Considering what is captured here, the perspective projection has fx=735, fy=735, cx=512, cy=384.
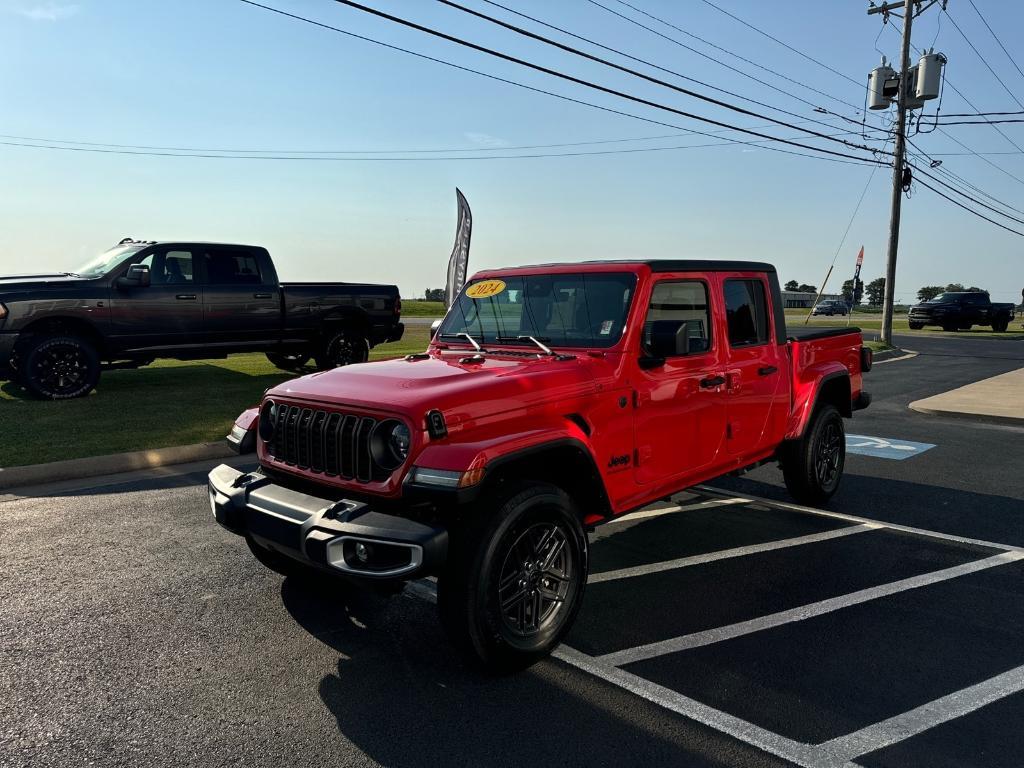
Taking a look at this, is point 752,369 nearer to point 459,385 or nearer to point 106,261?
point 459,385

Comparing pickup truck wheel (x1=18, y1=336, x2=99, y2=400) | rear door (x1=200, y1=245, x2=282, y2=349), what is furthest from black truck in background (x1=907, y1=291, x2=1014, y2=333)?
pickup truck wheel (x1=18, y1=336, x2=99, y2=400)

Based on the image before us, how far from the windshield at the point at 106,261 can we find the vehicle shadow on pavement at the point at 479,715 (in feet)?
30.3

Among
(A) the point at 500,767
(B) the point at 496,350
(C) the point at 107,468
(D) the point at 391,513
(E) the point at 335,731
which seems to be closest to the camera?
(A) the point at 500,767

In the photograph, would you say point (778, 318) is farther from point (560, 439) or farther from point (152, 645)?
point (152, 645)

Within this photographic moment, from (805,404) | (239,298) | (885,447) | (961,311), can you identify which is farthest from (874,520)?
(961,311)

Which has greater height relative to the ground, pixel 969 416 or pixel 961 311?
pixel 961 311

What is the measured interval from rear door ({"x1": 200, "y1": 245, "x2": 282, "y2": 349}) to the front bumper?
355 inches

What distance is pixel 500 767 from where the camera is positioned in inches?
106

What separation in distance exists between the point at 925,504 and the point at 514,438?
4.63m

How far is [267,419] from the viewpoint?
13.3 ft

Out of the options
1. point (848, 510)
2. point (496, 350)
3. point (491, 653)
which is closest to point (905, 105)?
point (848, 510)

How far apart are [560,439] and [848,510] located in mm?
3736

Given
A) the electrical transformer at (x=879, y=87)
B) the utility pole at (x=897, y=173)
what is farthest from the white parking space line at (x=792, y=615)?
the electrical transformer at (x=879, y=87)

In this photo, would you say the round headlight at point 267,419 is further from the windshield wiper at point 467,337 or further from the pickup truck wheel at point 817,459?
the pickup truck wheel at point 817,459
